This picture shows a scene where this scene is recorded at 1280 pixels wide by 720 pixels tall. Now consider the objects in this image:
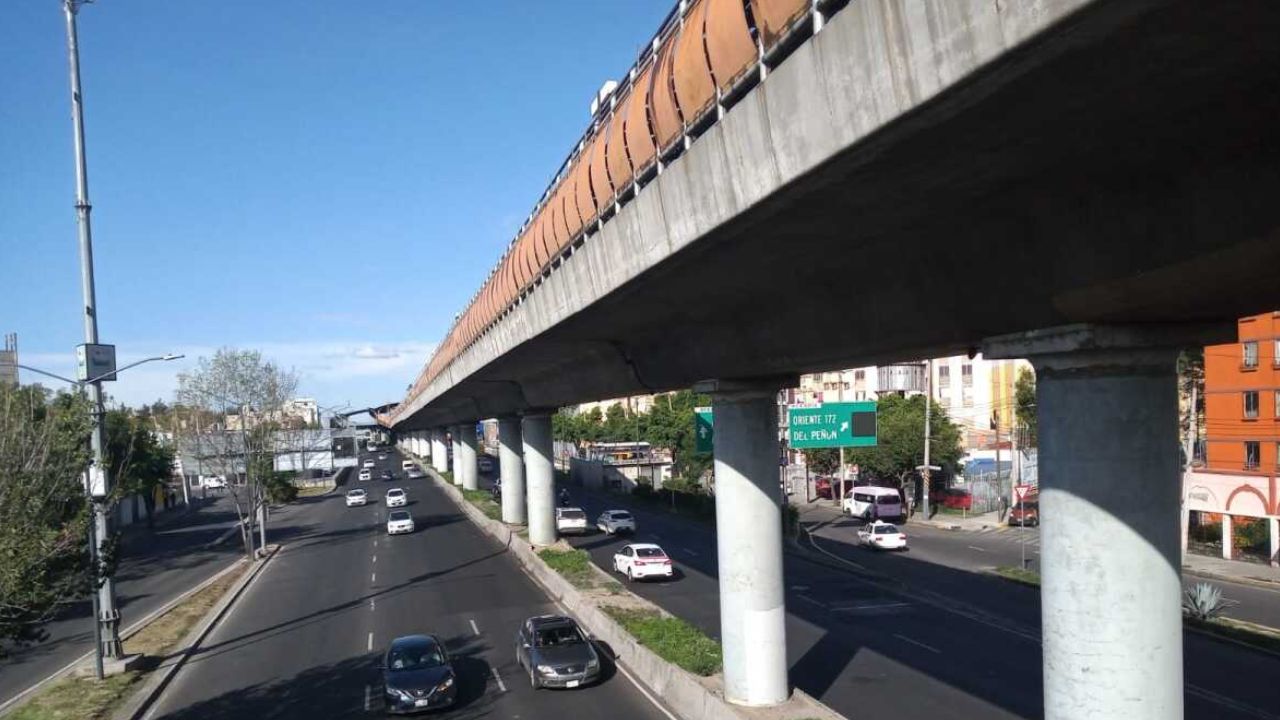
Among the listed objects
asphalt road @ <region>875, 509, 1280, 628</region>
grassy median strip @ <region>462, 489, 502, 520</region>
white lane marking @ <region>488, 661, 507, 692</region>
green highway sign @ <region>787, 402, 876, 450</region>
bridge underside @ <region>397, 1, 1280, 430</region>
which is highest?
bridge underside @ <region>397, 1, 1280, 430</region>

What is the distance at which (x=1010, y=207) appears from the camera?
8.83 metres

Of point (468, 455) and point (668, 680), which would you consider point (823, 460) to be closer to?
point (468, 455)

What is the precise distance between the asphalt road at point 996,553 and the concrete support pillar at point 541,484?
1529cm

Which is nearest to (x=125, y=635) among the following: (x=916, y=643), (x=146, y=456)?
(x=916, y=643)

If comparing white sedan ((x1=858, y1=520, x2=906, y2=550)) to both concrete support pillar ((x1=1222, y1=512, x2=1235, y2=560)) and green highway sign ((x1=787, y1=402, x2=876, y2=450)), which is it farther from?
concrete support pillar ((x1=1222, y1=512, x2=1235, y2=560))

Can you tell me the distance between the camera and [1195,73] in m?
5.58

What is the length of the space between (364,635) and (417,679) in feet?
26.6

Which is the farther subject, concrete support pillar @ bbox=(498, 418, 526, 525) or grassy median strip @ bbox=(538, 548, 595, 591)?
concrete support pillar @ bbox=(498, 418, 526, 525)

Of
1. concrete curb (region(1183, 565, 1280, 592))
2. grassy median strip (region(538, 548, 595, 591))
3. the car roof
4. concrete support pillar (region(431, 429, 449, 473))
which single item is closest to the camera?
the car roof

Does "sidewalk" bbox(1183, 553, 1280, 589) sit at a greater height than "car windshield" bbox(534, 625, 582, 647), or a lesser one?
lesser

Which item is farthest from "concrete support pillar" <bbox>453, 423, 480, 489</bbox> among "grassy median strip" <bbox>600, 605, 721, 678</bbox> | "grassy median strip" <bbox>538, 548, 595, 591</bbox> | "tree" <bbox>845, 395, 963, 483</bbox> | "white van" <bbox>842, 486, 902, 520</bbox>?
"grassy median strip" <bbox>600, 605, 721, 678</bbox>

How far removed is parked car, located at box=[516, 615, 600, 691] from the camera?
60.8 ft

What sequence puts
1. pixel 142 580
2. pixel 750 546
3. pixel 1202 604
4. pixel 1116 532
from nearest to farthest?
pixel 1116 532
pixel 750 546
pixel 1202 604
pixel 142 580

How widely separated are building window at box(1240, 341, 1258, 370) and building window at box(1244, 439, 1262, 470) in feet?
9.72
